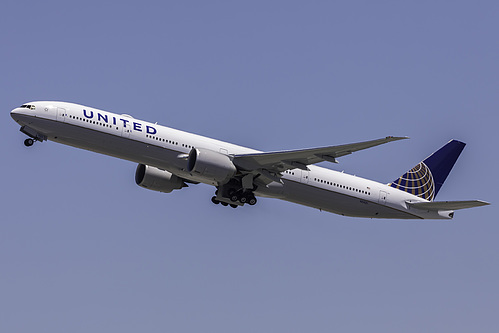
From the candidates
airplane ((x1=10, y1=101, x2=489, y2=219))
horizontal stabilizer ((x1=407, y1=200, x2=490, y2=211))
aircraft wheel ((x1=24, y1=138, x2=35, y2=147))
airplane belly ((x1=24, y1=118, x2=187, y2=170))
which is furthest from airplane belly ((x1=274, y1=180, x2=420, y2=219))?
aircraft wheel ((x1=24, y1=138, x2=35, y2=147))

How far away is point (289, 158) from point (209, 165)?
15.3ft

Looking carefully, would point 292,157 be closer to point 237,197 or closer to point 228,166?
point 228,166

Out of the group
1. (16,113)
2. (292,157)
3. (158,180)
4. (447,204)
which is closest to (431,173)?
(447,204)

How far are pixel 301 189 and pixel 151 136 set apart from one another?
988 cm

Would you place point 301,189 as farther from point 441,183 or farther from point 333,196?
point 441,183

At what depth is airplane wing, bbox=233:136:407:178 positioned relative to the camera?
45.0m

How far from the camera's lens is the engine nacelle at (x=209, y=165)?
150 feet

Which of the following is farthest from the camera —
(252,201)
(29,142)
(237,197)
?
(252,201)

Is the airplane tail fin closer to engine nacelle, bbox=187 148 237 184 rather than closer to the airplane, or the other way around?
the airplane

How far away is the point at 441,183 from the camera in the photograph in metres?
55.9

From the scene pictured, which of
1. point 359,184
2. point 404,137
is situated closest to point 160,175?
point 359,184

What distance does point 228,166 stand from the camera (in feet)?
153

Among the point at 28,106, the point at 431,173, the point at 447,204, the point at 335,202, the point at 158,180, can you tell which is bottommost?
the point at 158,180

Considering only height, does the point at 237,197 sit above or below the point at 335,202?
below
